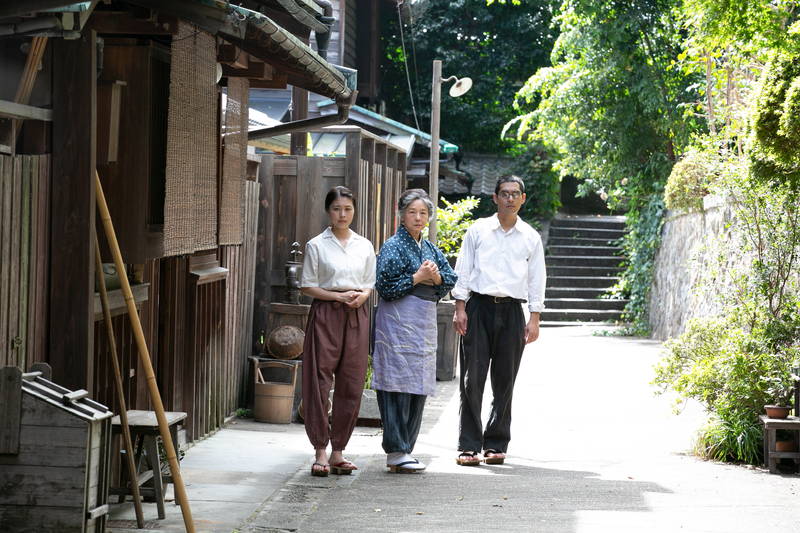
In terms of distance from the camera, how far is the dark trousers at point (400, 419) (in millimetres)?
7188

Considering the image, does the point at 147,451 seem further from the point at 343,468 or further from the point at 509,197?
the point at 509,197

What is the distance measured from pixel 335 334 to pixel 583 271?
1713 cm

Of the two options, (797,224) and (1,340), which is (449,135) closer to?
(797,224)

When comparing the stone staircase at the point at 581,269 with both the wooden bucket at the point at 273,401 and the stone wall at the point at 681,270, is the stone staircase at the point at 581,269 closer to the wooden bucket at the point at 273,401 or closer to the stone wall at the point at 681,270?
the stone wall at the point at 681,270

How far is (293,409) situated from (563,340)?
968 cm

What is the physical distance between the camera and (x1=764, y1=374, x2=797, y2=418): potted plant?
24.3 feet

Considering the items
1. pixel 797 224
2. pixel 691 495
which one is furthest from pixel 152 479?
pixel 797 224

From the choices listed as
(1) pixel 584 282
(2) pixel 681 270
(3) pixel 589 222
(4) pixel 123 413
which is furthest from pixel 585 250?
(4) pixel 123 413

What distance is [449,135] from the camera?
28984 mm

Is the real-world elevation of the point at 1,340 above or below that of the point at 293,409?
above

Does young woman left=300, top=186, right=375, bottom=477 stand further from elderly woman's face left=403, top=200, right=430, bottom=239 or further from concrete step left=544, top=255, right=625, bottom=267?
concrete step left=544, top=255, right=625, bottom=267

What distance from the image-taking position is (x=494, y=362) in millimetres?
7777

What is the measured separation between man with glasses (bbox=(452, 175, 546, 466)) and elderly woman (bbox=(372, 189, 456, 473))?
1.27 feet

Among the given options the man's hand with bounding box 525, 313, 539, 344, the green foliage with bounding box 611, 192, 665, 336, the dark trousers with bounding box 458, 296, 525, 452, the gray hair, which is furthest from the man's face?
the green foliage with bounding box 611, 192, 665, 336
